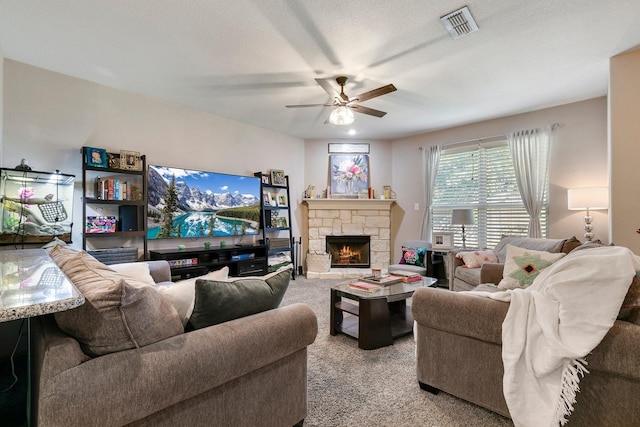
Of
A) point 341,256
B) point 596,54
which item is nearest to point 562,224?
point 596,54

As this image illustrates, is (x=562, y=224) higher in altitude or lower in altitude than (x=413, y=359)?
higher

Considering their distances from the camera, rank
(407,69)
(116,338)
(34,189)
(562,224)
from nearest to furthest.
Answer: (116,338)
(34,189)
(407,69)
(562,224)

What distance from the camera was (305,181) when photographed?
19.4 feet

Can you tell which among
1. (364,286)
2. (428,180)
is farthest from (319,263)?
(364,286)

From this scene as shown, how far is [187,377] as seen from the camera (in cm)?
113

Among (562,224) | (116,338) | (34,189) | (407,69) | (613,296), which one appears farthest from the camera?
(562,224)

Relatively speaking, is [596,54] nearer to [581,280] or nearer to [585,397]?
[581,280]

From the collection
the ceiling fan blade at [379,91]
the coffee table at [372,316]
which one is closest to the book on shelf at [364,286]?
the coffee table at [372,316]

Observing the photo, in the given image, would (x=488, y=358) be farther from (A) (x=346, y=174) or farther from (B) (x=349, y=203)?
(A) (x=346, y=174)

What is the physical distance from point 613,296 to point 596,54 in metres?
2.70

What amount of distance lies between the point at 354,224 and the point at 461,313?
13.5 ft

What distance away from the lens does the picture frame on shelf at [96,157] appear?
3277mm

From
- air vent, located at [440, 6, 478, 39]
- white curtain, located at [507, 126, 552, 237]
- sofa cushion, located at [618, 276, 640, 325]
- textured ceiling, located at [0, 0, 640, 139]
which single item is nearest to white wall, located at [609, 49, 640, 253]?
textured ceiling, located at [0, 0, 640, 139]

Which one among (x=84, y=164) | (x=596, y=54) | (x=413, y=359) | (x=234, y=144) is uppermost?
(x=596, y=54)
